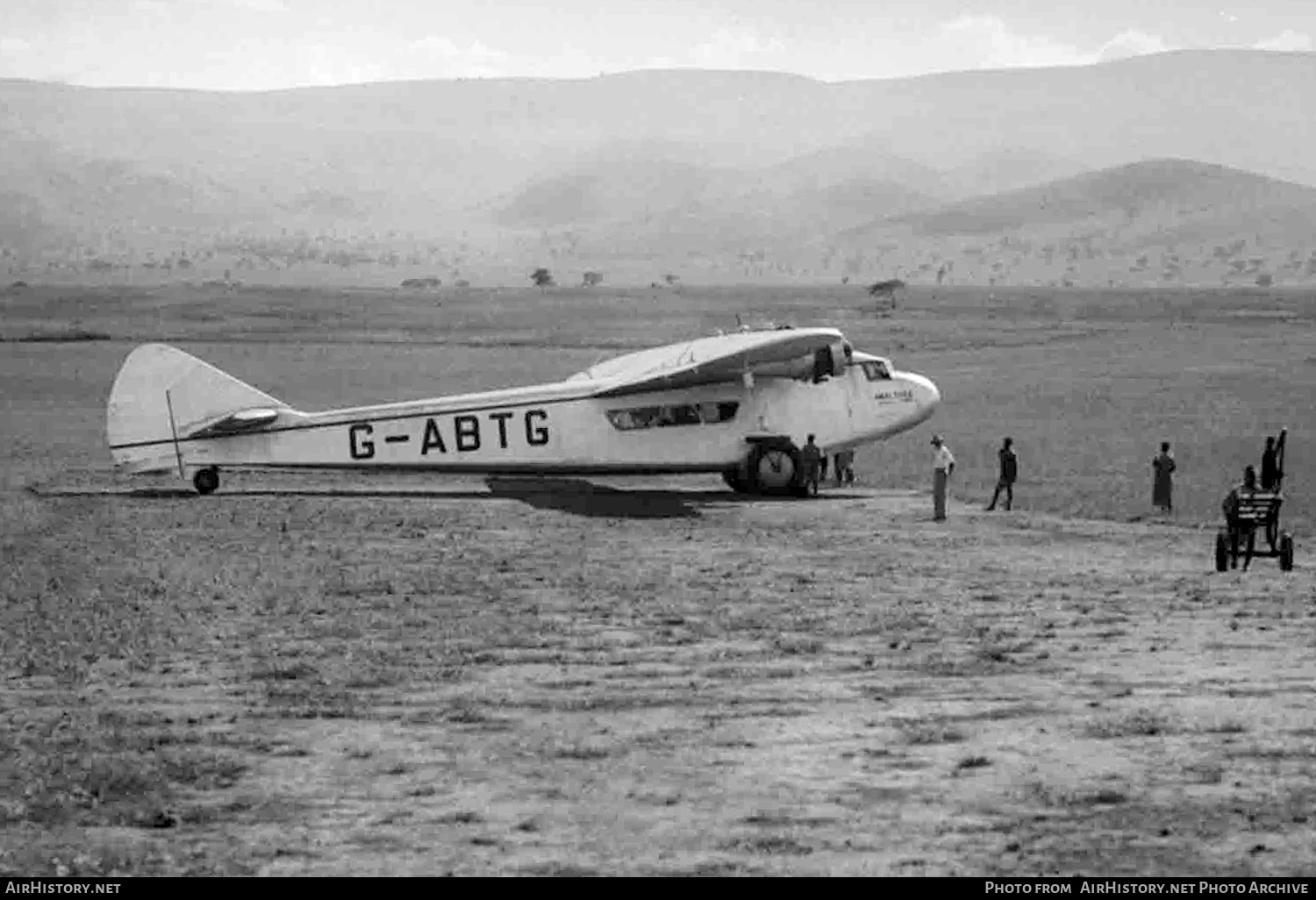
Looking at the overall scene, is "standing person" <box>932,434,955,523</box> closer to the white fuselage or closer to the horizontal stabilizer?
the white fuselage

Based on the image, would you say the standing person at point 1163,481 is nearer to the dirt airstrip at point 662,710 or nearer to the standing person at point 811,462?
the dirt airstrip at point 662,710

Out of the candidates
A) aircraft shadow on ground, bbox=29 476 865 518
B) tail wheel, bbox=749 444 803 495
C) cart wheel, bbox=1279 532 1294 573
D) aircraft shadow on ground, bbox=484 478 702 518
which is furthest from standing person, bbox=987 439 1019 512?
cart wheel, bbox=1279 532 1294 573

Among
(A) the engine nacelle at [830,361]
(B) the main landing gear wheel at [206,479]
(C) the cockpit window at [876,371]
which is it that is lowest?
(B) the main landing gear wheel at [206,479]

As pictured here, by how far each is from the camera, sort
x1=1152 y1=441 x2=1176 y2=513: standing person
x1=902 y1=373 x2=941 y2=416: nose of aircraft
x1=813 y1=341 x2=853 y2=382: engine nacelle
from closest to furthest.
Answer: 1. x1=1152 y1=441 x2=1176 y2=513: standing person
2. x1=813 y1=341 x2=853 y2=382: engine nacelle
3. x1=902 y1=373 x2=941 y2=416: nose of aircraft

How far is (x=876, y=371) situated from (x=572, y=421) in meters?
5.67

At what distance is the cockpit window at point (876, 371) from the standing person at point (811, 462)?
70.1 inches

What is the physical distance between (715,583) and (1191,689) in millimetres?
8049

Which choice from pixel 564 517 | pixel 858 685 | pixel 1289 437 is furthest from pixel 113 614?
pixel 1289 437

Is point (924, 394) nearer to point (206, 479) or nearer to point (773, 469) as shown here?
point (773, 469)

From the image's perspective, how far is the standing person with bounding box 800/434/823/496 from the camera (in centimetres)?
3422

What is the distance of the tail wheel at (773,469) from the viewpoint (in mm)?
34688

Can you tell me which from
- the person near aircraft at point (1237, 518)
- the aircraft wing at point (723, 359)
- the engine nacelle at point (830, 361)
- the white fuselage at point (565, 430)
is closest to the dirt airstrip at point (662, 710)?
the person near aircraft at point (1237, 518)

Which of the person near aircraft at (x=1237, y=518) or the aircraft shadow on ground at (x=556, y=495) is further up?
the person near aircraft at (x=1237, y=518)

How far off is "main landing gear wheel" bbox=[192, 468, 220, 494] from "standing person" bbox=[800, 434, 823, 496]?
977cm
